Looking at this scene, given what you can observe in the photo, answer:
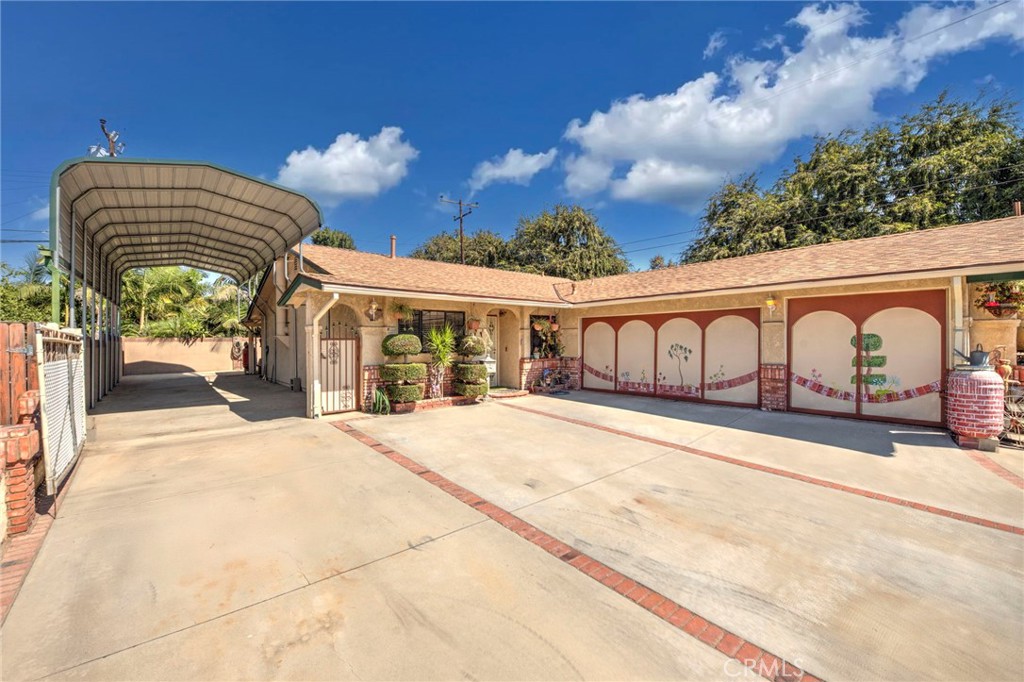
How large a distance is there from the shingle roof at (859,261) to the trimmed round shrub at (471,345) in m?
3.99

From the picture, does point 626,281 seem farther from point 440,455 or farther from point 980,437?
point 440,455

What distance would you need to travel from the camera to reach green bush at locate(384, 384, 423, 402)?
922cm

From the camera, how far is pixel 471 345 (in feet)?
34.5

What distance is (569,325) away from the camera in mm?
13719

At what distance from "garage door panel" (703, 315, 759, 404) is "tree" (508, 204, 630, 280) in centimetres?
1849

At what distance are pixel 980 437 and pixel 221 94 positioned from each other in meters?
19.3

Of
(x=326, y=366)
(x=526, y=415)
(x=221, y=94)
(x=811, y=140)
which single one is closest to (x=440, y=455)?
(x=526, y=415)

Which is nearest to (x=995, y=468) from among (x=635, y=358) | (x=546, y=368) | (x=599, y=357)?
(x=635, y=358)

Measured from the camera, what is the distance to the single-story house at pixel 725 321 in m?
7.42

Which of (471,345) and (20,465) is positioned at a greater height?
(471,345)

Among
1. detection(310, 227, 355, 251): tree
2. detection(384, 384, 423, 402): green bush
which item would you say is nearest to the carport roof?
detection(384, 384, 423, 402): green bush

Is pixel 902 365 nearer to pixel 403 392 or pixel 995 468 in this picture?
pixel 995 468

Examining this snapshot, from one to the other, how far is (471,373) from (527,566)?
7.43m

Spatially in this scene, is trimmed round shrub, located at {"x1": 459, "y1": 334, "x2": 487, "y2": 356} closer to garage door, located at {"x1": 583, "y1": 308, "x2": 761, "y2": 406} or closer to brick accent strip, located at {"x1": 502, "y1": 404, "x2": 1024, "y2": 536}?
brick accent strip, located at {"x1": 502, "y1": 404, "x2": 1024, "y2": 536}
